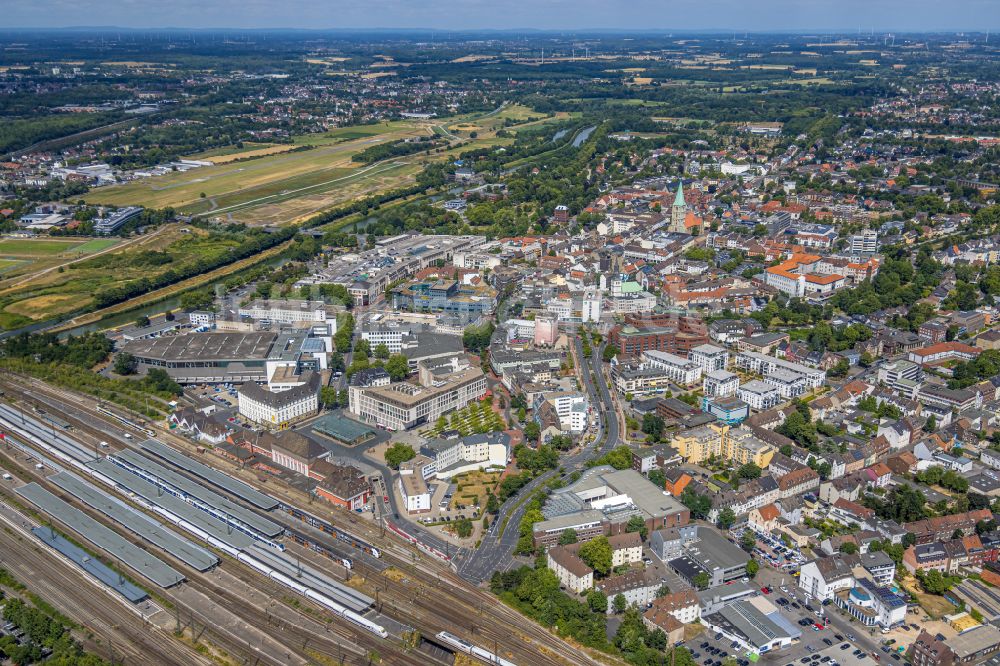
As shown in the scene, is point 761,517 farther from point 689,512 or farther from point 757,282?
point 757,282

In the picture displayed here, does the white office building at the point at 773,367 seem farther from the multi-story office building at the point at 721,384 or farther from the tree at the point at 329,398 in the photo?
the tree at the point at 329,398

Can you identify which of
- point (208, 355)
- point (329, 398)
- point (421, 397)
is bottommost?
point (329, 398)

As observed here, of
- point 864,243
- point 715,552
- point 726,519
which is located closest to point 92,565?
point 715,552

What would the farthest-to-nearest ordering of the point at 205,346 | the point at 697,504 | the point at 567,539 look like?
the point at 205,346
the point at 697,504
the point at 567,539

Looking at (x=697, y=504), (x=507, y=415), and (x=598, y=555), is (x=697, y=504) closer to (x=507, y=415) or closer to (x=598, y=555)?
(x=598, y=555)

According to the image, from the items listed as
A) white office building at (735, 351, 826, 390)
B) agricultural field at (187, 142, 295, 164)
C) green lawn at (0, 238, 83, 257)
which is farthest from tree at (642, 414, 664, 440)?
agricultural field at (187, 142, 295, 164)

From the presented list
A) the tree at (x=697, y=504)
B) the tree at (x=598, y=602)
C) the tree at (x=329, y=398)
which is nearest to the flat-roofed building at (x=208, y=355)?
the tree at (x=329, y=398)

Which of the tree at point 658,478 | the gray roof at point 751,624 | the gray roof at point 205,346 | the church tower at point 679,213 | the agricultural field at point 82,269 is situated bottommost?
the agricultural field at point 82,269
